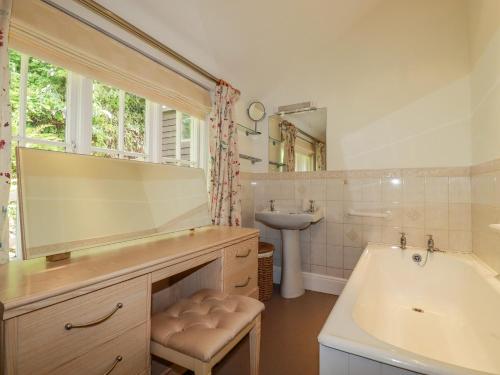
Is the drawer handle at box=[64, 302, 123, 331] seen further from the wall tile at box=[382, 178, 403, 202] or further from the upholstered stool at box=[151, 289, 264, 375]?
the wall tile at box=[382, 178, 403, 202]

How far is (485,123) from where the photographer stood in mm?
1714

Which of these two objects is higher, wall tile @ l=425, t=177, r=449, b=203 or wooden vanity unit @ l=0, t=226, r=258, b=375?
wall tile @ l=425, t=177, r=449, b=203

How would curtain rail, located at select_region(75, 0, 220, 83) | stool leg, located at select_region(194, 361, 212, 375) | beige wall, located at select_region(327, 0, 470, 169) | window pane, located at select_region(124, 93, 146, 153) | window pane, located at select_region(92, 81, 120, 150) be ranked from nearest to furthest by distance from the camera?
stool leg, located at select_region(194, 361, 212, 375), curtain rail, located at select_region(75, 0, 220, 83), window pane, located at select_region(92, 81, 120, 150), window pane, located at select_region(124, 93, 146, 153), beige wall, located at select_region(327, 0, 470, 169)

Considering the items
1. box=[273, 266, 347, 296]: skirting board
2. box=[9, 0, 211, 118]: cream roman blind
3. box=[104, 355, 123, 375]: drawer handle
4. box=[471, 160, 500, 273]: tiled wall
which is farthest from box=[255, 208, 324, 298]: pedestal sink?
box=[104, 355, 123, 375]: drawer handle

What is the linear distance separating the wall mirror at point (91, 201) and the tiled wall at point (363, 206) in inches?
49.6

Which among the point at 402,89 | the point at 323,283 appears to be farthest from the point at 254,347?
the point at 402,89

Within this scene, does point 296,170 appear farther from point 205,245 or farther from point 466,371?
point 466,371

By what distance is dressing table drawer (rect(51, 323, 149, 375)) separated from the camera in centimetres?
79

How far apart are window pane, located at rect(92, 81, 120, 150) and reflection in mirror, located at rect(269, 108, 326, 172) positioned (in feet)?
5.52

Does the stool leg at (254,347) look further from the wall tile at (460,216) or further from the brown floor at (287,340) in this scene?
the wall tile at (460,216)

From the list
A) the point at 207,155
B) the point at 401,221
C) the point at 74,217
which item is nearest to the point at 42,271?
the point at 74,217

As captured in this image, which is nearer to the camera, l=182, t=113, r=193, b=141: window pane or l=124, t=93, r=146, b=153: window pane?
l=124, t=93, r=146, b=153: window pane

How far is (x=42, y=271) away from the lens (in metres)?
0.90

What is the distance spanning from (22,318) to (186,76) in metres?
1.77
